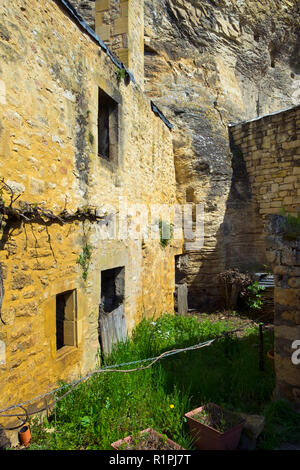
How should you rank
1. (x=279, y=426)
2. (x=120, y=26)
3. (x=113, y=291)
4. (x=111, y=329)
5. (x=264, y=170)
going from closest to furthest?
(x=279, y=426)
(x=111, y=329)
(x=113, y=291)
(x=120, y=26)
(x=264, y=170)

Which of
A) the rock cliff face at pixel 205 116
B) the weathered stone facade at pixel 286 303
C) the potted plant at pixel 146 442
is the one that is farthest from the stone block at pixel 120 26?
the potted plant at pixel 146 442

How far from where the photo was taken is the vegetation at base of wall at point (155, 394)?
3242 mm

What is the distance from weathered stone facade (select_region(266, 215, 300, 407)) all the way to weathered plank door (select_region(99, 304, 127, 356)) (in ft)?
8.15

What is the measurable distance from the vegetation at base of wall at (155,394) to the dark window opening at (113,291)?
0.79 m

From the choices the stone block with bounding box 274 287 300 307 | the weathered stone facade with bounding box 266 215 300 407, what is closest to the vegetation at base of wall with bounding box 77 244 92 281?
the weathered stone facade with bounding box 266 215 300 407

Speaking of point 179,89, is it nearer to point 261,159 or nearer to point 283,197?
point 261,159

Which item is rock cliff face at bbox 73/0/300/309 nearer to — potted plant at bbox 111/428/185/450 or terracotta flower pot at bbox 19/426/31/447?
potted plant at bbox 111/428/185/450

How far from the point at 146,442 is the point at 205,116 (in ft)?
28.0

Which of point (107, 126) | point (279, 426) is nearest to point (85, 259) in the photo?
point (107, 126)

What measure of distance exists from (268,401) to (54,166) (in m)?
3.95

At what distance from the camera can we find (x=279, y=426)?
3250mm

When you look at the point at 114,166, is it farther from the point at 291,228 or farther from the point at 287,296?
the point at 287,296

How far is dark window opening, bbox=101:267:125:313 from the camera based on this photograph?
5629 mm
